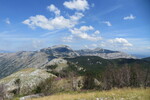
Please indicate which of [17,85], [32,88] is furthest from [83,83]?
[17,85]

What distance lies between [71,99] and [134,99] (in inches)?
250

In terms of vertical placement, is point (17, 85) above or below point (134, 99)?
below

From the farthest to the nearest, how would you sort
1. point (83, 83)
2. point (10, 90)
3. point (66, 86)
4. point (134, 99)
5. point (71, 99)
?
point (10, 90), point (83, 83), point (66, 86), point (71, 99), point (134, 99)

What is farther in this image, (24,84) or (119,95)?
(24,84)

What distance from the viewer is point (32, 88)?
65.0m

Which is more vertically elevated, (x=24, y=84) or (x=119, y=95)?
(x=119, y=95)

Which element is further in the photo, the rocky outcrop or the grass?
the rocky outcrop

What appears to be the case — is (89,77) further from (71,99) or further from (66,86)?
(71,99)

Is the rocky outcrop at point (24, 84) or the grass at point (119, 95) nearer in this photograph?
the grass at point (119, 95)

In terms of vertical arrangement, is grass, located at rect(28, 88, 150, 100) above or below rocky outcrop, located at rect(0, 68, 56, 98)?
above

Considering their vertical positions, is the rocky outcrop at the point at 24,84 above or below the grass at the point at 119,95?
below

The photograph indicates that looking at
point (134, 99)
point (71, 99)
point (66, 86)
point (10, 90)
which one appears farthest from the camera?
point (10, 90)

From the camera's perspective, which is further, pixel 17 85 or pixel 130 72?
pixel 17 85

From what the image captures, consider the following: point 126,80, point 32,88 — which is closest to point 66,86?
point 32,88
